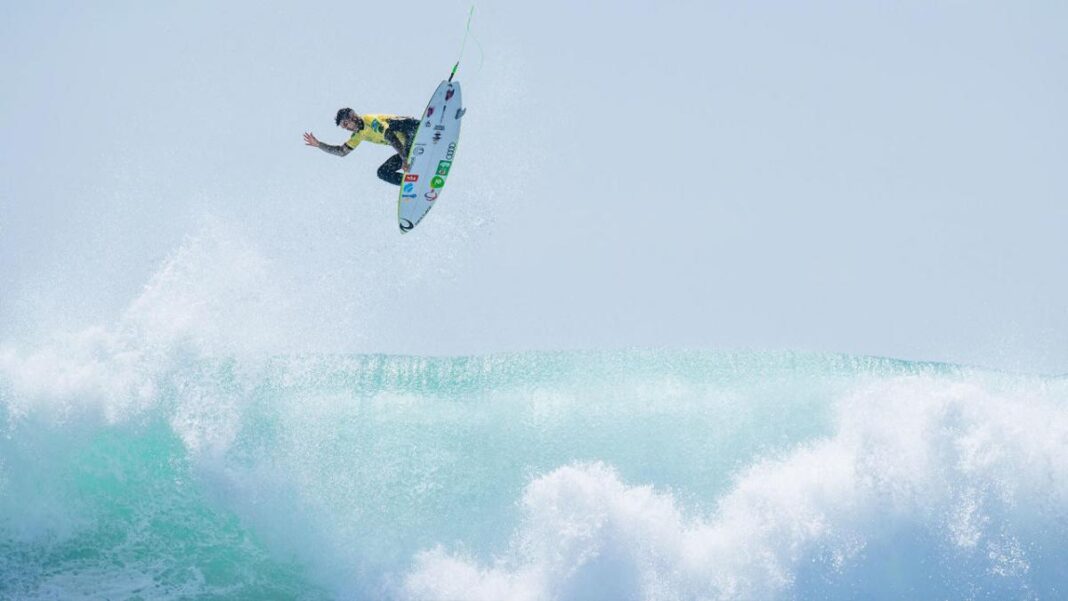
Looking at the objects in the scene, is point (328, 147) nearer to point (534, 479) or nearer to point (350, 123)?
point (350, 123)

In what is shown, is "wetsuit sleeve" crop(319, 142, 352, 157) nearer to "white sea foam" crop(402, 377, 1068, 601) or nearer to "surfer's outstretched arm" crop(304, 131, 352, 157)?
"surfer's outstretched arm" crop(304, 131, 352, 157)

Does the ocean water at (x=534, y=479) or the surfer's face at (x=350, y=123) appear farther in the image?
the surfer's face at (x=350, y=123)

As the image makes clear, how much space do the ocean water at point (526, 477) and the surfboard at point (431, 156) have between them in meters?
2.00

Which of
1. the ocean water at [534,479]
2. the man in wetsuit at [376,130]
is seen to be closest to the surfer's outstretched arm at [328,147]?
the man in wetsuit at [376,130]

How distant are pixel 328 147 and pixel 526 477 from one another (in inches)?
148

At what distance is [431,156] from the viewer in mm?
11320

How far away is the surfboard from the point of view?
11008mm

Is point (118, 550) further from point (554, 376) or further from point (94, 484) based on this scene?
point (554, 376)

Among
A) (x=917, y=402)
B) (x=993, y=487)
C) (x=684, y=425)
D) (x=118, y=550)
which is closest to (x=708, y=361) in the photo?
(x=684, y=425)

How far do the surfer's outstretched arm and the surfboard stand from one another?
644mm

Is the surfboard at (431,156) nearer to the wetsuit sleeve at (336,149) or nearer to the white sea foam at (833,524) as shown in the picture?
the wetsuit sleeve at (336,149)

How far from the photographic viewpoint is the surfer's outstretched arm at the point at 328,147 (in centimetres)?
1055

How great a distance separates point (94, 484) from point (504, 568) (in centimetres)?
433

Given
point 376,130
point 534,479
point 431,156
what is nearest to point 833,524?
point 534,479
